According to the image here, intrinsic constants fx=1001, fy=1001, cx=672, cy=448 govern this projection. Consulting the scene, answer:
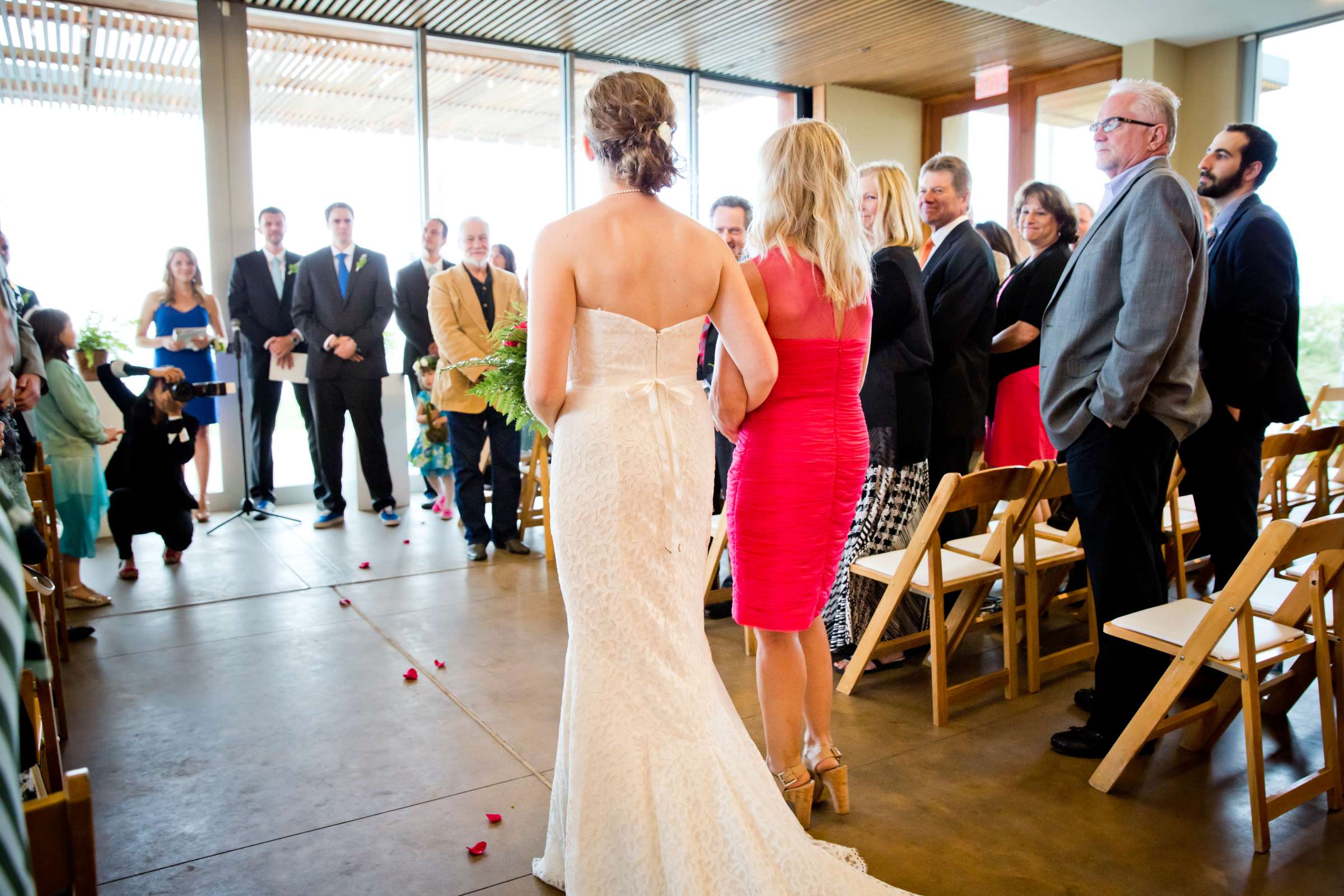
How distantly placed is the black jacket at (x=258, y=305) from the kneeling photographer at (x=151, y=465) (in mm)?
1768

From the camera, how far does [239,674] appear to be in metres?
3.88

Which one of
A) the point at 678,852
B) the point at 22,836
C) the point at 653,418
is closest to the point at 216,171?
the point at 653,418

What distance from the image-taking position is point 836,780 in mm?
2711

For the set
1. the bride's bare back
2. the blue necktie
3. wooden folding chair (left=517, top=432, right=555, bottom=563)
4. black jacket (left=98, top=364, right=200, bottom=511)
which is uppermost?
the blue necktie

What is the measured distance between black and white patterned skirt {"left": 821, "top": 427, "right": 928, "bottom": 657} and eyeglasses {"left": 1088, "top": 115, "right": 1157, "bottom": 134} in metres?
1.31

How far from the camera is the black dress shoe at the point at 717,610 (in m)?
4.62

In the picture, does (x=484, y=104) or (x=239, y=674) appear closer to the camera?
(x=239, y=674)

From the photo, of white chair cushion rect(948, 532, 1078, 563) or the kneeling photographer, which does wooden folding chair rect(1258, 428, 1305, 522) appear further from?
the kneeling photographer

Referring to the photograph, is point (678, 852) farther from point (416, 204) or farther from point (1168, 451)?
point (416, 204)

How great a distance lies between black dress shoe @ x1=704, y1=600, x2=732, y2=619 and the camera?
4.62 meters

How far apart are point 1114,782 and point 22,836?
2721 mm

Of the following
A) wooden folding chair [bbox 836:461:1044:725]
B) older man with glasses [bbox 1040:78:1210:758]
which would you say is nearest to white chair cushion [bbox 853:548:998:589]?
wooden folding chair [bbox 836:461:1044:725]

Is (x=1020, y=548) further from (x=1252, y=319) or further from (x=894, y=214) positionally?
(x=894, y=214)

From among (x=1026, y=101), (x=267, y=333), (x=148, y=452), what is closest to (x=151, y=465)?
(x=148, y=452)
